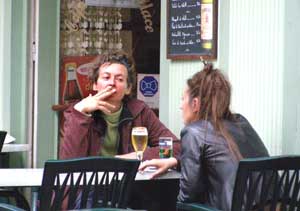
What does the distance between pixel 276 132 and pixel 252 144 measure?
2.15 ft

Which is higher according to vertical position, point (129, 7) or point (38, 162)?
point (129, 7)

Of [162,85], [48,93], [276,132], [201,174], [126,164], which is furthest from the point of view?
[48,93]

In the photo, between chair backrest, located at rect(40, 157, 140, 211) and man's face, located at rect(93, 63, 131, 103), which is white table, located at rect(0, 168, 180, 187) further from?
man's face, located at rect(93, 63, 131, 103)

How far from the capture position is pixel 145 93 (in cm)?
700

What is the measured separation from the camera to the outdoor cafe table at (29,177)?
137 inches

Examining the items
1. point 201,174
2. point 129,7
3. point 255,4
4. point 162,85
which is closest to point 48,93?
point 129,7

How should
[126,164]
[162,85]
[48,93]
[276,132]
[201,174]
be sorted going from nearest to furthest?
[126,164], [201,174], [276,132], [162,85], [48,93]

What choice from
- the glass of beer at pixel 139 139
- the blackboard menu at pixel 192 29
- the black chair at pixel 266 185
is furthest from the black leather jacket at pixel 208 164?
the blackboard menu at pixel 192 29

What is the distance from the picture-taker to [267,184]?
343 centimetres

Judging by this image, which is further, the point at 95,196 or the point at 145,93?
the point at 145,93

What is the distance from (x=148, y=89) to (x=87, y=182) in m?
3.64

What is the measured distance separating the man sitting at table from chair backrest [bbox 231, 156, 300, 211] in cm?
101

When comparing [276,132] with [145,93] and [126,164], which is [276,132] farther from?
[145,93]

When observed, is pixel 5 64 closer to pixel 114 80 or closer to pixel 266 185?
pixel 114 80
